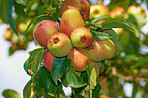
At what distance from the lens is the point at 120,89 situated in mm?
2449

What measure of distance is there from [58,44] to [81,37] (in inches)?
4.1

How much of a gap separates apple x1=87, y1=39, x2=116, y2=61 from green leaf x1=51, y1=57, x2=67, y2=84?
140 mm

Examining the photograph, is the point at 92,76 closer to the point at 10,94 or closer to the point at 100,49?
the point at 100,49

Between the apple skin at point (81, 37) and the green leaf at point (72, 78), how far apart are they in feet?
0.30

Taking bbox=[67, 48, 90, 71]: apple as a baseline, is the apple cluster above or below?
above

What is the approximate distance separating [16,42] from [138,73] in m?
1.41

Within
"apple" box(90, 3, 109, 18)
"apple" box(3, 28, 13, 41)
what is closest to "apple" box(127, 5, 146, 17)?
"apple" box(90, 3, 109, 18)

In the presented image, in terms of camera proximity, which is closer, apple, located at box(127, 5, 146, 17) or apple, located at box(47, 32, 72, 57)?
apple, located at box(47, 32, 72, 57)

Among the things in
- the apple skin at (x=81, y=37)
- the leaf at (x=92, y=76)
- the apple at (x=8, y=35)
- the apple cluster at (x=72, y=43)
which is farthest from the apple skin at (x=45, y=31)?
the apple at (x=8, y=35)

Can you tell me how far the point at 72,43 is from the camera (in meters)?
0.98

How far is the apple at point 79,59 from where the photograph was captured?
0.96 m

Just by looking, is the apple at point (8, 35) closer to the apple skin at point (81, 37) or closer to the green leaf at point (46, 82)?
the green leaf at point (46, 82)

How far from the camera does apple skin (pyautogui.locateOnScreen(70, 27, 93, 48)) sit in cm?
93

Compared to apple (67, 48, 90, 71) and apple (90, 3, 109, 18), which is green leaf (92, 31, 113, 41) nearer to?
apple (67, 48, 90, 71)
